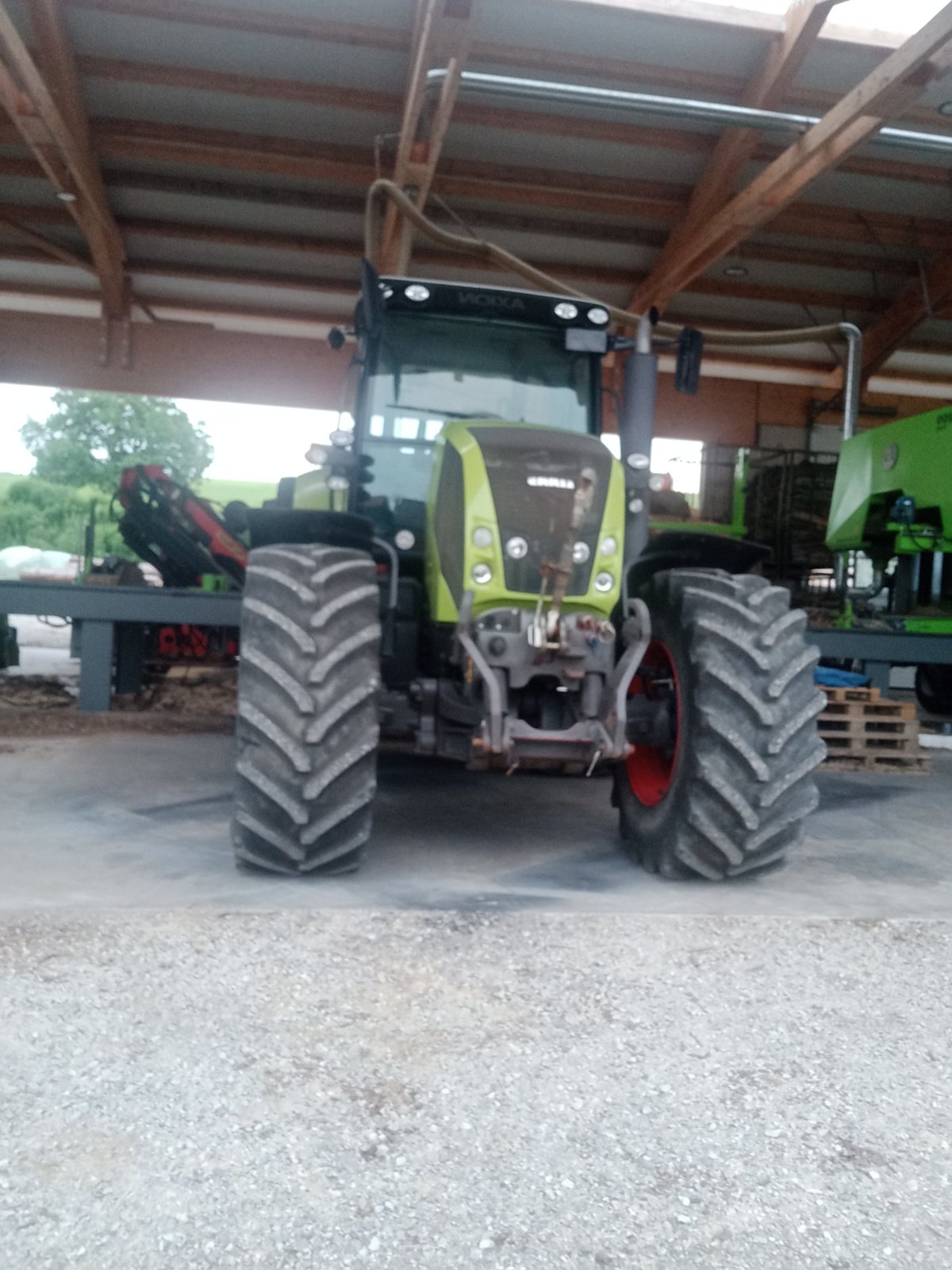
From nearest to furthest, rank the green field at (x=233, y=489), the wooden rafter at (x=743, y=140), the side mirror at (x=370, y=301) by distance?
1. the side mirror at (x=370, y=301)
2. the wooden rafter at (x=743, y=140)
3. the green field at (x=233, y=489)

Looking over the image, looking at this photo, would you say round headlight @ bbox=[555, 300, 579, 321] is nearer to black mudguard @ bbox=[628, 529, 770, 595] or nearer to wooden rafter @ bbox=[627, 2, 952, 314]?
black mudguard @ bbox=[628, 529, 770, 595]

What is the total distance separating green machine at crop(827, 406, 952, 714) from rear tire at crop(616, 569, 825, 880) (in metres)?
4.67

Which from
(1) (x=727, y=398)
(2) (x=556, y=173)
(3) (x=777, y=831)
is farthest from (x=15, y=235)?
(3) (x=777, y=831)

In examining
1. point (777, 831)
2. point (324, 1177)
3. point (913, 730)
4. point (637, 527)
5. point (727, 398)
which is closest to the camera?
point (324, 1177)

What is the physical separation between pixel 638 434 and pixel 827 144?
554 cm

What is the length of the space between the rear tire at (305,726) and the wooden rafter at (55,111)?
6.24m

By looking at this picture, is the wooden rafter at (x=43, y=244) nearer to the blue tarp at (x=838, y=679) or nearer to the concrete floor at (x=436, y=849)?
the concrete floor at (x=436, y=849)

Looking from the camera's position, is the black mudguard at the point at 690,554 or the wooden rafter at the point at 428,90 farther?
the wooden rafter at the point at 428,90

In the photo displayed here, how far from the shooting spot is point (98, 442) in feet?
90.6

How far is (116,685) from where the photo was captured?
8.74m

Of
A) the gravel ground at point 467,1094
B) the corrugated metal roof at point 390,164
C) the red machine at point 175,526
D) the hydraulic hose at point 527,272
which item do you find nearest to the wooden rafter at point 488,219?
the corrugated metal roof at point 390,164

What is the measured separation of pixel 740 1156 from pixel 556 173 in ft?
36.2

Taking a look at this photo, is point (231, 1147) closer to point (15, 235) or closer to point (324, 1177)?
point (324, 1177)

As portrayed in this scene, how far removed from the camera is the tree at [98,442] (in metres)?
27.2
